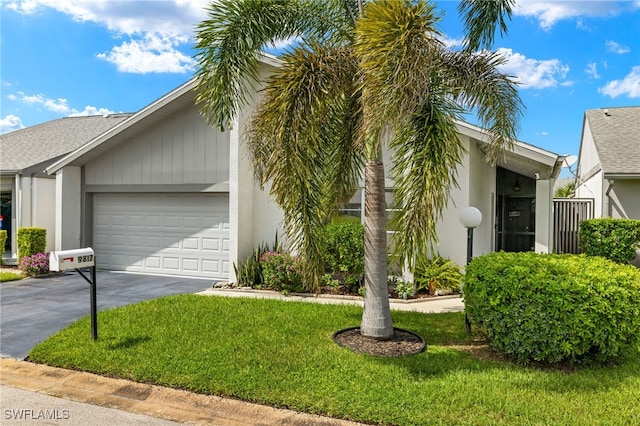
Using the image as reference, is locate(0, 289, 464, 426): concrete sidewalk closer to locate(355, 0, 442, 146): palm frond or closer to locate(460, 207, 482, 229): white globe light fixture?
locate(355, 0, 442, 146): palm frond

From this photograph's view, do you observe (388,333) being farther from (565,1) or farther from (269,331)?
(565,1)

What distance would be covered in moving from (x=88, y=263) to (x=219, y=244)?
5628 millimetres

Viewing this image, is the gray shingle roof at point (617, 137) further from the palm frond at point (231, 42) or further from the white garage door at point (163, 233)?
the white garage door at point (163, 233)

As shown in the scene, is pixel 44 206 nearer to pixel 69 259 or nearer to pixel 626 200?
pixel 69 259

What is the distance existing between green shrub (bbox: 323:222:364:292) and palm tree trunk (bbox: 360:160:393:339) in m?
3.48

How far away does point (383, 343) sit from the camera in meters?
5.72

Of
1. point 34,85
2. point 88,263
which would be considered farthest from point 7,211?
point 88,263

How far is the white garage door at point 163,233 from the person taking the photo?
455 inches

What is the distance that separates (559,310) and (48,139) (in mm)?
18670

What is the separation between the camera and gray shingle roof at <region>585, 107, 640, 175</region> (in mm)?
11828

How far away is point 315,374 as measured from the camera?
473cm

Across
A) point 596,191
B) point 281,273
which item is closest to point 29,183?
point 281,273

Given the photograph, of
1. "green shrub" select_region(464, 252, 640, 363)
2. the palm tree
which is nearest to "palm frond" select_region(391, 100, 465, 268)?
the palm tree

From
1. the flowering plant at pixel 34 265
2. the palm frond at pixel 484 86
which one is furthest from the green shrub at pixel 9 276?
the palm frond at pixel 484 86
